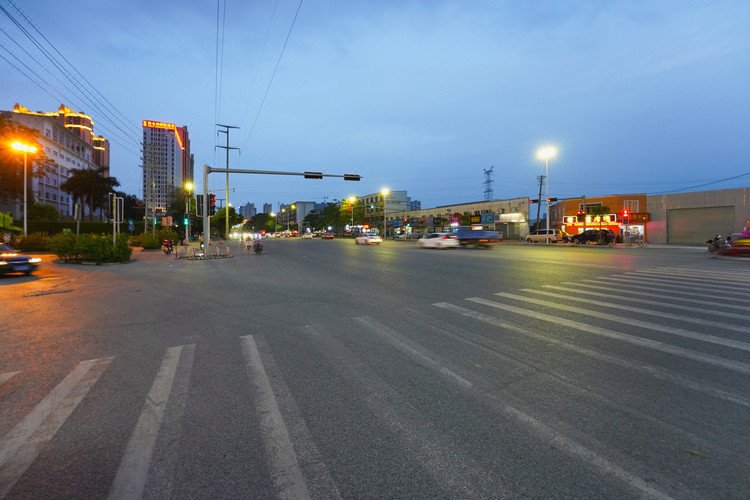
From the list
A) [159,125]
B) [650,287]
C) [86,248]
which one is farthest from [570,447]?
[159,125]

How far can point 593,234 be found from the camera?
138 ft

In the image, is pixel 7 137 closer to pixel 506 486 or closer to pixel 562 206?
pixel 506 486

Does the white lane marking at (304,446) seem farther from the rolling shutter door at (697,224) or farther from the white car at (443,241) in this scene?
the rolling shutter door at (697,224)

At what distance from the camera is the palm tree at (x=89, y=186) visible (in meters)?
63.9

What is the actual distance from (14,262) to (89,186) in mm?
61859

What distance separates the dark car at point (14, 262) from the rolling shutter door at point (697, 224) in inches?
2215

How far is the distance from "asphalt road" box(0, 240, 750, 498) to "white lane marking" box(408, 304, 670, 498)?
0.05 ft

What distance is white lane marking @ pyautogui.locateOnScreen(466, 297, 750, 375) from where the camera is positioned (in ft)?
14.3

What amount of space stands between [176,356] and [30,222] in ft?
178

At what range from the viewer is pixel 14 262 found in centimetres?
1388

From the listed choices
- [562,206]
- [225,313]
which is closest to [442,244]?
[225,313]

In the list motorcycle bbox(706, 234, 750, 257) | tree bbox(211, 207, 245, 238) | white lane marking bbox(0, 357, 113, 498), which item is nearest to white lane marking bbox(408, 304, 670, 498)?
white lane marking bbox(0, 357, 113, 498)

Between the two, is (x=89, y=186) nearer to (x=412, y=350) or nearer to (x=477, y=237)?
(x=477, y=237)

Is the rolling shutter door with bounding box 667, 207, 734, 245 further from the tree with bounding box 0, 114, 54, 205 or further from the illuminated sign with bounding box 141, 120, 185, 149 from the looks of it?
the illuminated sign with bounding box 141, 120, 185, 149
